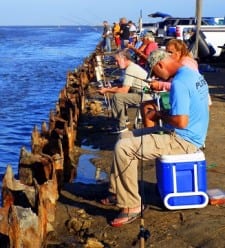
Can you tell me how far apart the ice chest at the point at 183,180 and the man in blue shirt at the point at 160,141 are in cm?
9

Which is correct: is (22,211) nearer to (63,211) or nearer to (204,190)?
(63,211)

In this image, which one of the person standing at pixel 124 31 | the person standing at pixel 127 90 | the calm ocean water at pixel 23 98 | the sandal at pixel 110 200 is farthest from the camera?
the person standing at pixel 124 31

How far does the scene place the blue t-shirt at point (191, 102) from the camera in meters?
5.61

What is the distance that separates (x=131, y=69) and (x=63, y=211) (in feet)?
12.1

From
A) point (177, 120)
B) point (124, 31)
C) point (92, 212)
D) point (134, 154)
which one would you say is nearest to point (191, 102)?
point (177, 120)

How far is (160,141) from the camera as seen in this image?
19.5ft

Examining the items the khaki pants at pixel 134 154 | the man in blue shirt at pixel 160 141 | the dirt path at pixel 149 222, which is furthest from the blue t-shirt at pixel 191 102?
the dirt path at pixel 149 222

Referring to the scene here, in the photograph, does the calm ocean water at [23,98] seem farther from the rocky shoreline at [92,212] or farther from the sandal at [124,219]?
the sandal at [124,219]

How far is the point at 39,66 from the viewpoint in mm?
34719

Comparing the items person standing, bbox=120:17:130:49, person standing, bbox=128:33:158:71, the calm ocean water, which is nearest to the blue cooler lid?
the calm ocean water

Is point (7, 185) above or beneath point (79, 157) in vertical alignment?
above

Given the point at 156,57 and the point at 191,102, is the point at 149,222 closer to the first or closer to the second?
the point at 191,102

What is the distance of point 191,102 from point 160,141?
0.51m

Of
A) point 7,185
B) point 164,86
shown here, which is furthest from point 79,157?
point 7,185
